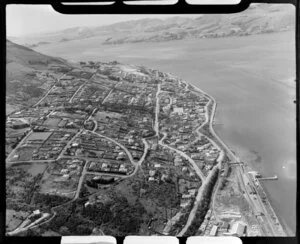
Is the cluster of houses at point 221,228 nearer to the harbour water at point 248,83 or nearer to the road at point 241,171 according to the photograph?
the road at point 241,171

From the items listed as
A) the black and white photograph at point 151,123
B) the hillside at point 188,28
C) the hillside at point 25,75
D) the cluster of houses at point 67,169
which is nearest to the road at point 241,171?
the black and white photograph at point 151,123

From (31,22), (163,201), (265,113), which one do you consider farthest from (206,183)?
(31,22)

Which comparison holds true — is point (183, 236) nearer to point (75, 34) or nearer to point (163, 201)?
point (163, 201)

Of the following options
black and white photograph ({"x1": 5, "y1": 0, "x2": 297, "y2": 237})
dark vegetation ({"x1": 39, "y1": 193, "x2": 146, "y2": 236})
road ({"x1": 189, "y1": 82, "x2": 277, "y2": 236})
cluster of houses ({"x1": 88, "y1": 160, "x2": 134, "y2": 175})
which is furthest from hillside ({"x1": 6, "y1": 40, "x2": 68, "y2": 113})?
road ({"x1": 189, "y1": 82, "x2": 277, "y2": 236})

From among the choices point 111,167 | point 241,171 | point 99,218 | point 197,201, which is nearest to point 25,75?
point 111,167

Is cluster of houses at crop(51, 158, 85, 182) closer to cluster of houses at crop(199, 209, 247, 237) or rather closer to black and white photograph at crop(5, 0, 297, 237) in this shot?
black and white photograph at crop(5, 0, 297, 237)

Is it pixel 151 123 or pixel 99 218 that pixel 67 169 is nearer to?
pixel 99 218
